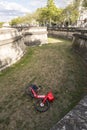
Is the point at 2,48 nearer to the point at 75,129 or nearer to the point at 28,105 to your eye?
the point at 28,105

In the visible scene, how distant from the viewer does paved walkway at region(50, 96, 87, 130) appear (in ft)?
13.0

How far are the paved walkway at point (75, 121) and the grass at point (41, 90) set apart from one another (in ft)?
4.98

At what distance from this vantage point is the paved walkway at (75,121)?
13.0 ft

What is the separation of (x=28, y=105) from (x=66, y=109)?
1901mm

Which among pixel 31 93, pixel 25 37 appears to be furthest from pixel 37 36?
pixel 31 93

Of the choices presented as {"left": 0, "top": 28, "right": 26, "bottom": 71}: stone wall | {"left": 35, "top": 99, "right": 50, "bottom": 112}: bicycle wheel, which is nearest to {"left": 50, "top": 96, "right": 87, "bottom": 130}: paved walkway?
{"left": 35, "top": 99, "right": 50, "bottom": 112}: bicycle wheel

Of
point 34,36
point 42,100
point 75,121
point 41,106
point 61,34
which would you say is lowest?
point 41,106

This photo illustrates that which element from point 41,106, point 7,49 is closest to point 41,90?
point 41,106

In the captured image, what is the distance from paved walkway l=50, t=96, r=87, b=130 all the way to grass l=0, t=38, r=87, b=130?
152cm

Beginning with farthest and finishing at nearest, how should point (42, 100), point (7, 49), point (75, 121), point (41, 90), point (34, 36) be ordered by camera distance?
point (34, 36)
point (7, 49)
point (41, 90)
point (42, 100)
point (75, 121)

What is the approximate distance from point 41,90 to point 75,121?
3786mm

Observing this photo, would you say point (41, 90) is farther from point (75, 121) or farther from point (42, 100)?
point (75, 121)

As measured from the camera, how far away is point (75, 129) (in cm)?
389

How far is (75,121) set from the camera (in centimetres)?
419
